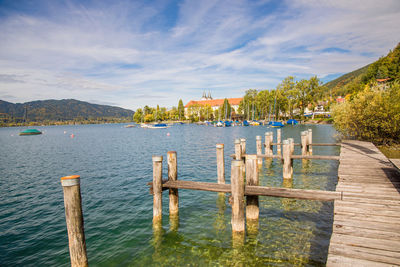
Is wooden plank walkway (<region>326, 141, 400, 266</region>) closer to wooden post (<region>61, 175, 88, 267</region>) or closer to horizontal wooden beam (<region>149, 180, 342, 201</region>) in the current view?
horizontal wooden beam (<region>149, 180, 342, 201</region>)

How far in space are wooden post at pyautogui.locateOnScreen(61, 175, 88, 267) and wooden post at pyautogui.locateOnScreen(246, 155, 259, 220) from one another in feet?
16.4

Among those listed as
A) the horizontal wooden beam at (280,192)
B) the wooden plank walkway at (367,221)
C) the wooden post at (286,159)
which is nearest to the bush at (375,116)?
the wooden post at (286,159)

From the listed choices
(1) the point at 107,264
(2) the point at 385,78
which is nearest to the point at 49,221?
(1) the point at 107,264

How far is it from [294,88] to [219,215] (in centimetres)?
9266

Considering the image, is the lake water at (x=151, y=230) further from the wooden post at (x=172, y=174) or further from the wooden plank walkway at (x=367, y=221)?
the wooden plank walkway at (x=367, y=221)

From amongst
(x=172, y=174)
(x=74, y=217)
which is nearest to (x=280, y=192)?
(x=172, y=174)

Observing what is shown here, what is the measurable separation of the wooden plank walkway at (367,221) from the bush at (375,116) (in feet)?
40.6

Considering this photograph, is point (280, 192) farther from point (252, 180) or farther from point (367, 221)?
point (367, 221)

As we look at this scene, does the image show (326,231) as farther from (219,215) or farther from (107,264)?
(107,264)

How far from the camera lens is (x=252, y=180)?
738 cm

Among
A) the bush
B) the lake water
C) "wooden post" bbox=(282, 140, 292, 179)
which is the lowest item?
the lake water

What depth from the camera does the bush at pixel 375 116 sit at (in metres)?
18.2

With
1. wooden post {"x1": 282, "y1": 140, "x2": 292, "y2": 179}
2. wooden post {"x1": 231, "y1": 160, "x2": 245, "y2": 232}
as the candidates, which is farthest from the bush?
wooden post {"x1": 231, "y1": 160, "x2": 245, "y2": 232}

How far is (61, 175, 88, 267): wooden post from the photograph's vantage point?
4.76 metres
